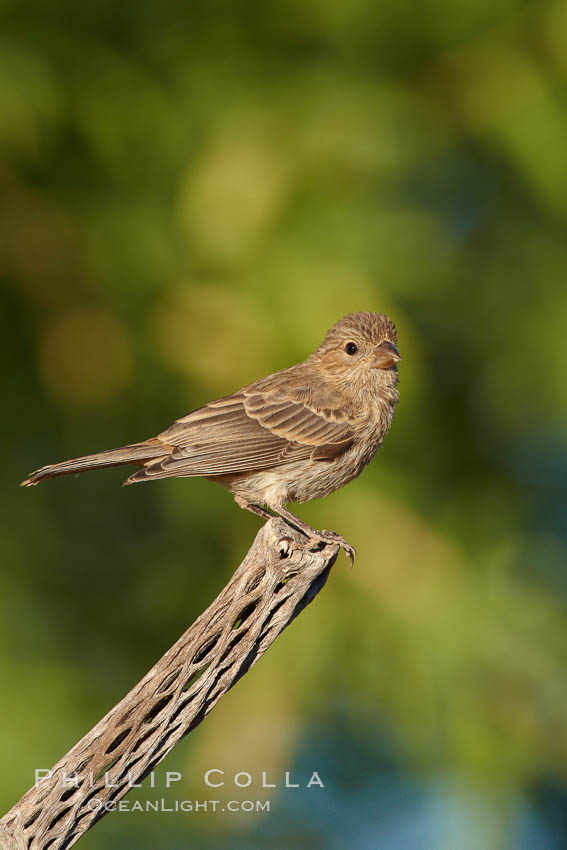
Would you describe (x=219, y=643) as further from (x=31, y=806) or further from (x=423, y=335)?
(x=423, y=335)

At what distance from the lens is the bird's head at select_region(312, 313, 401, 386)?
15.6 feet

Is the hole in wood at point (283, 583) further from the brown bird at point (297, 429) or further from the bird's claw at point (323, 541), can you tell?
the brown bird at point (297, 429)

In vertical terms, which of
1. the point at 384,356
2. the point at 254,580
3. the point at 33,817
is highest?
the point at 384,356

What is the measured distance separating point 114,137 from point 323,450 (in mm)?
2096

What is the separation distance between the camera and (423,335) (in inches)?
214

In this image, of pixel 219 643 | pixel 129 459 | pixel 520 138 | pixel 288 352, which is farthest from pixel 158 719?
pixel 520 138

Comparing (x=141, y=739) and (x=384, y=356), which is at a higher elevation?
(x=384, y=356)

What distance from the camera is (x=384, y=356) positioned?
183 inches

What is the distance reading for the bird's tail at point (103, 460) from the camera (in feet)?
12.8

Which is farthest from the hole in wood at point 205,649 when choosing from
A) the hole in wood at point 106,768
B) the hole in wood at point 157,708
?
the hole in wood at point 106,768

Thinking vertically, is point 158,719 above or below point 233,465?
below

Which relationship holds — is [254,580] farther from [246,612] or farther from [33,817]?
[33,817]

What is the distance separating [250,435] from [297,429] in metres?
0.21

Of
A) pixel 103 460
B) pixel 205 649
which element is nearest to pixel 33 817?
pixel 205 649
